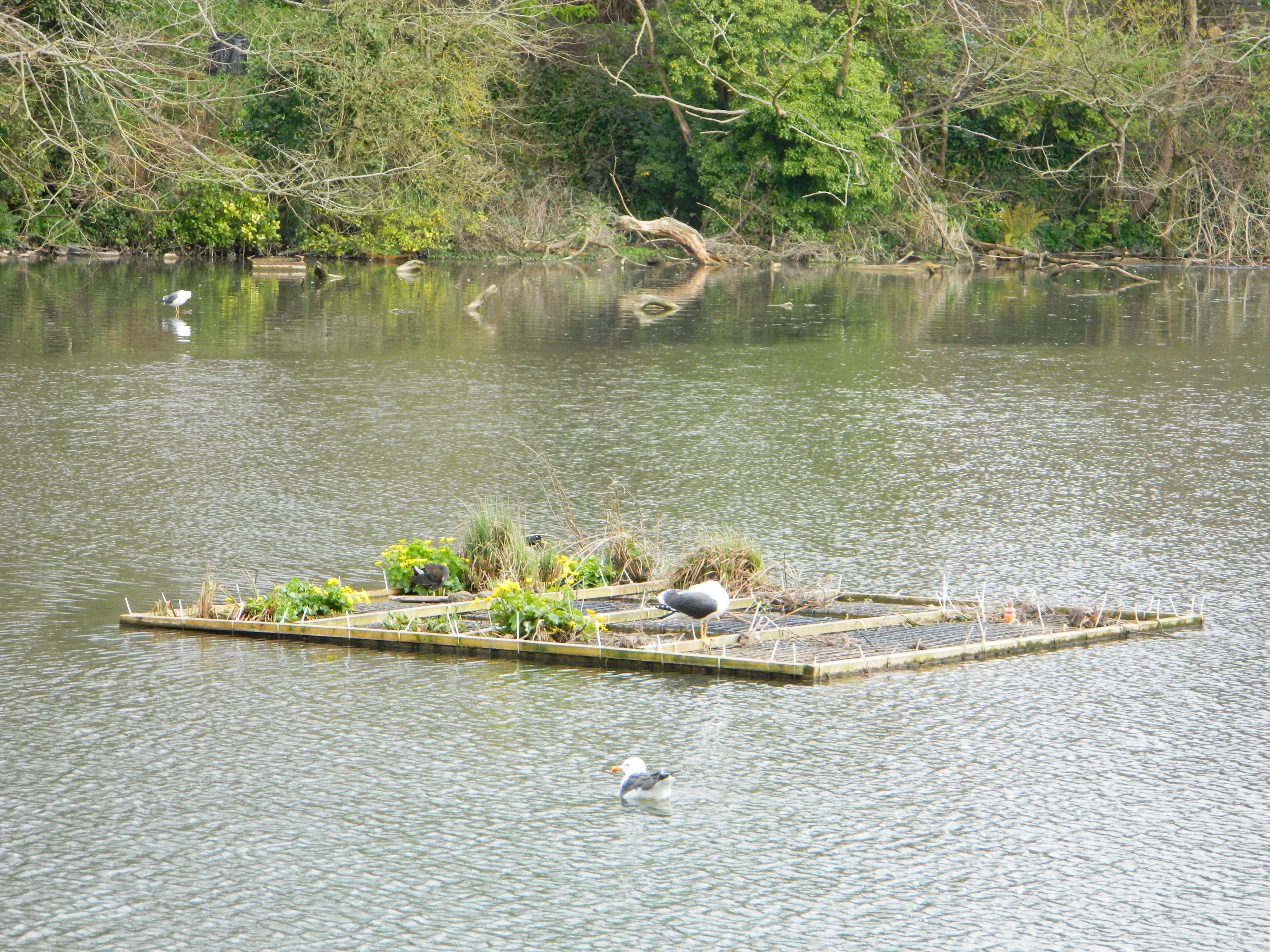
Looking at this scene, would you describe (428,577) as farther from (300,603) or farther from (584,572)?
(584,572)

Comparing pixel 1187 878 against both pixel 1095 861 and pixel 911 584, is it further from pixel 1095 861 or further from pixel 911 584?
pixel 911 584

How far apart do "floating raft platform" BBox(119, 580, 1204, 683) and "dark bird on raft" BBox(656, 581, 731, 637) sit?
0.47 feet

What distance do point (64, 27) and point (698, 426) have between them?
11.5 meters

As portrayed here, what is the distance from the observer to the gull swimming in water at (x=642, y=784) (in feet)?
17.0

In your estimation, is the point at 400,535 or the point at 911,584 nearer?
the point at 911,584

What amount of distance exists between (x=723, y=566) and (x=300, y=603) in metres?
2.15

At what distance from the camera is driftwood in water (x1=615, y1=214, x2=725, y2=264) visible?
3697cm

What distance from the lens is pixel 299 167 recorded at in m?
30.3

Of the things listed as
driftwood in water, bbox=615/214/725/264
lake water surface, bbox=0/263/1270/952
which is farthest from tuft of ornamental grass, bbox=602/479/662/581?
driftwood in water, bbox=615/214/725/264

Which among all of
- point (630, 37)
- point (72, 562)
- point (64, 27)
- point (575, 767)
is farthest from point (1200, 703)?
point (630, 37)

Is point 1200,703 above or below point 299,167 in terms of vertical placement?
below

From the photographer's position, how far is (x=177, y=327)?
65.9ft

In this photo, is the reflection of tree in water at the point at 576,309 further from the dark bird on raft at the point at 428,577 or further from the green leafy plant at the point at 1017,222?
the dark bird on raft at the point at 428,577

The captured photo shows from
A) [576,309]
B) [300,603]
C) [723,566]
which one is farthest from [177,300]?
[723,566]
